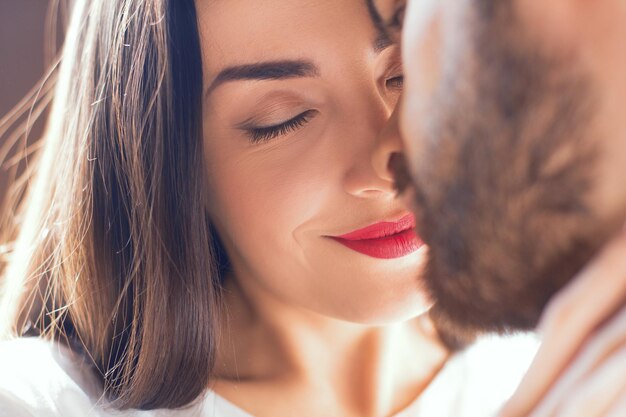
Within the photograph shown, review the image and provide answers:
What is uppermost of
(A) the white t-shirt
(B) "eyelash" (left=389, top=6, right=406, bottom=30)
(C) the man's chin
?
(B) "eyelash" (left=389, top=6, right=406, bottom=30)

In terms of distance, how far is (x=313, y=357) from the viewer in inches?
27.5

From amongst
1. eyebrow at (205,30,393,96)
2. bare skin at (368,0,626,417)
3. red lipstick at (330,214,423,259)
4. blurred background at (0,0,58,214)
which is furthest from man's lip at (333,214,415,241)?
blurred background at (0,0,58,214)

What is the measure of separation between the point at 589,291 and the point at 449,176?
0.07m

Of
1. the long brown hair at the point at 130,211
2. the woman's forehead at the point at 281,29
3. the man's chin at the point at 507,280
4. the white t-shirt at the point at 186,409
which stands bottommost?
→ the white t-shirt at the point at 186,409

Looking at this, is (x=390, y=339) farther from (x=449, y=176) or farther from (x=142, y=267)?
(x=449, y=176)

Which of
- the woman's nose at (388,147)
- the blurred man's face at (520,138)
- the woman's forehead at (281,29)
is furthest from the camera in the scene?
the woman's forehead at (281,29)

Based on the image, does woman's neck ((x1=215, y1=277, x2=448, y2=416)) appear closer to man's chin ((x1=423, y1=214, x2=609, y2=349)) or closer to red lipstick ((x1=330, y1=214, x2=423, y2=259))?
red lipstick ((x1=330, y1=214, x2=423, y2=259))

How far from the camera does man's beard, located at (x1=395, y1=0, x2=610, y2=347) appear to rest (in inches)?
11.7

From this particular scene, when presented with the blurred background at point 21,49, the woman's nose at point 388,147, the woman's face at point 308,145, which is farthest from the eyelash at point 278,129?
the blurred background at point 21,49

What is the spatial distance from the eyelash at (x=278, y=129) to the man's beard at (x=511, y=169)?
23 cm

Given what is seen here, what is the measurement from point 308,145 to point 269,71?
56 mm

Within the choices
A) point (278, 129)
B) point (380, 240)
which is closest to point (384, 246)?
point (380, 240)

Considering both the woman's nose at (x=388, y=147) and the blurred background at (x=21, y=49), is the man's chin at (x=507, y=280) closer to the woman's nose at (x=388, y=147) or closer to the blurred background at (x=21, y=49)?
the woman's nose at (x=388, y=147)

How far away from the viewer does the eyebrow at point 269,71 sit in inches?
20.6
